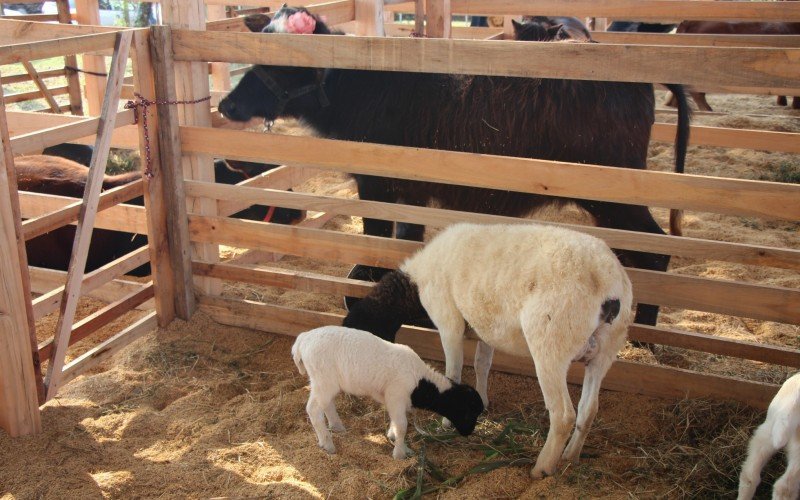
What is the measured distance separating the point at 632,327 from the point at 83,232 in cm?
315

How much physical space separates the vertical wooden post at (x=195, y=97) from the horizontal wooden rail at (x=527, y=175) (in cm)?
26

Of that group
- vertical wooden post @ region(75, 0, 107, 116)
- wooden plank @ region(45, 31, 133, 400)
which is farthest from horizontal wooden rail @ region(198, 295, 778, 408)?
vertical wooden post @ region(75, 0, 107, 116)

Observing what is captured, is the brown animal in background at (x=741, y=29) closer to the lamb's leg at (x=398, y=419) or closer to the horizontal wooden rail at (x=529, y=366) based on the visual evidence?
the horizontal wooden rail at (x=529, y=366)

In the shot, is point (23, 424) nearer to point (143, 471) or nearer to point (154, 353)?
point (143, 471)

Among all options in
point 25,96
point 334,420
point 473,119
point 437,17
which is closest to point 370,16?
point 437,17

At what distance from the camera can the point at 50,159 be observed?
634cm

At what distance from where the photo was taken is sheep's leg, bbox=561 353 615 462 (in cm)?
352

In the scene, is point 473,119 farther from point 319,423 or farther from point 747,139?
point 319,423

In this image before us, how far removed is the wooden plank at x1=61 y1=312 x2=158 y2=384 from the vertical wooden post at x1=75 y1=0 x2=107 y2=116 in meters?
4.59

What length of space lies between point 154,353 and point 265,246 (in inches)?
A: 39.5

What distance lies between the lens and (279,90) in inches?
227

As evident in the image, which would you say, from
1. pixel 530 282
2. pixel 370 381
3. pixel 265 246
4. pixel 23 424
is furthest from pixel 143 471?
pixel 530 282

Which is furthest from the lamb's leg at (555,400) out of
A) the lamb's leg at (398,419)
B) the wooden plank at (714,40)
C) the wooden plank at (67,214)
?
the wooden plank at (714,40)

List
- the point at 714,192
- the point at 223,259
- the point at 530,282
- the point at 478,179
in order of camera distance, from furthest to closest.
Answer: the point at 223,259, the point at 478,179, the point at 714,192, the point at 530,282
